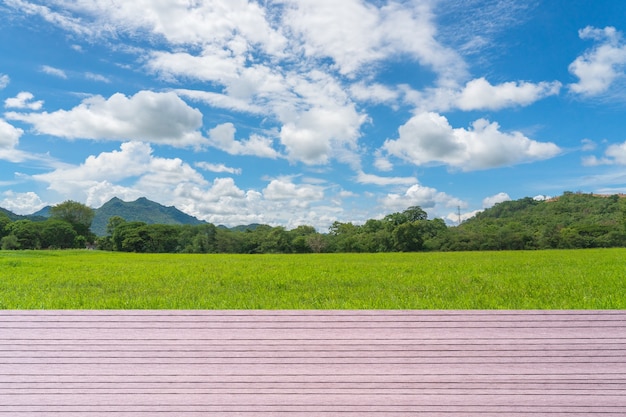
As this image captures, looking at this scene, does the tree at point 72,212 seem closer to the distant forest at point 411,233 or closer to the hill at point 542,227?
the distant forest at point 411,233

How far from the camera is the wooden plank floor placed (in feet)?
9.14

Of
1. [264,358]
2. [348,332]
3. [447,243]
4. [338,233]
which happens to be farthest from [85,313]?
[338,233]

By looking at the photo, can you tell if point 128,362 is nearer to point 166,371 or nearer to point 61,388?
point 166,371

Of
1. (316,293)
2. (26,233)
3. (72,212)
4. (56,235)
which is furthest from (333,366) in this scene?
(72,212)

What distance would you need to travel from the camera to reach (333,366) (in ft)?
9.34

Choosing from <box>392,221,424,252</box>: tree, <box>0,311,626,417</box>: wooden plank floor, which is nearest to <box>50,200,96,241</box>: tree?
<box>392,221,424,252</box>: tree

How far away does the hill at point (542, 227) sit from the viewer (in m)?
23.2

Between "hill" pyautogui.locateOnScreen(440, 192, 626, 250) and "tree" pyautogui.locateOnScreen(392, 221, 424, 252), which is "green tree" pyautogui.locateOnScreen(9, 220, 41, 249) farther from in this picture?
"hill" pyautogui.locateOnScreen(440, 192, 626, 250)

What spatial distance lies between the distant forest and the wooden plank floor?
67.4ft

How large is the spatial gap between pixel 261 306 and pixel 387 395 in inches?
51.5

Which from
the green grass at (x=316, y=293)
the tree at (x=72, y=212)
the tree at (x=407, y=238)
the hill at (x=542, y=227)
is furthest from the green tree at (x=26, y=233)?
the green grass at (x=316, y=293)

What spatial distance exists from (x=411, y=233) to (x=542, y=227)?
6.97 m

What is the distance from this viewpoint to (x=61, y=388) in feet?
9.62

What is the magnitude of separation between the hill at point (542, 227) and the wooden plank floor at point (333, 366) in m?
20.7
